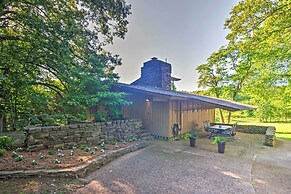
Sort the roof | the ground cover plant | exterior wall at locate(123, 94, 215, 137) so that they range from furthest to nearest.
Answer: exterior wall at locate(123, 94, 215, 137), the roof, the ground cover plant

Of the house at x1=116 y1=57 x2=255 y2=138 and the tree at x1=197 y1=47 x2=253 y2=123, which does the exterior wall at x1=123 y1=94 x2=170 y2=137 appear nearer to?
the house at x1=116 y1=57 x2=255 y2=138

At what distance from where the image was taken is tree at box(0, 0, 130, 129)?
5578 mm

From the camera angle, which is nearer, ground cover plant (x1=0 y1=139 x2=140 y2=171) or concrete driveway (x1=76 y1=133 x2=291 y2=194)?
concrete driveway (x1=76 y1=133 x2=291 y2=194)

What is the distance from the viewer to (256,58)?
11719 millimetres

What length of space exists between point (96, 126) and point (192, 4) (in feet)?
27.1

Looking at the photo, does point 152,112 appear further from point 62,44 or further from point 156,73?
point 62,44

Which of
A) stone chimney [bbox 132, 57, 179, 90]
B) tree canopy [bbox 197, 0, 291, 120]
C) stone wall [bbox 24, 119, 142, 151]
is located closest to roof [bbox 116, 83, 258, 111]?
stone wall [bbox 24, 119, 142, 151]

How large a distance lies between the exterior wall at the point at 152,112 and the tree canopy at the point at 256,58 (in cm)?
434

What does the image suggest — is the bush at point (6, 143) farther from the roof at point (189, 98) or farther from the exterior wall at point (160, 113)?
the exterior wall at point (160, 113)

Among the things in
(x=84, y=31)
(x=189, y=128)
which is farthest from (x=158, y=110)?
(x=84, y=31)

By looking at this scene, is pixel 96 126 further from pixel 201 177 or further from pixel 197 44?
pixel 197 44

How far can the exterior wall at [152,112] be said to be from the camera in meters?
8.11

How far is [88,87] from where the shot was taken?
694cm

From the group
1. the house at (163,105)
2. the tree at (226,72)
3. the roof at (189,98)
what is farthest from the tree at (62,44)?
the tree at (226,72)
